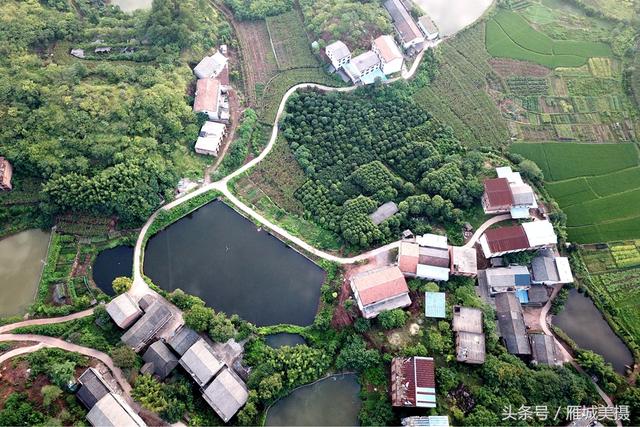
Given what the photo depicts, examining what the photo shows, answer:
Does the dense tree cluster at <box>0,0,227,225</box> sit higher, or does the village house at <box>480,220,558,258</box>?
the dense tree cluster at <box>0,0,227,225</box>

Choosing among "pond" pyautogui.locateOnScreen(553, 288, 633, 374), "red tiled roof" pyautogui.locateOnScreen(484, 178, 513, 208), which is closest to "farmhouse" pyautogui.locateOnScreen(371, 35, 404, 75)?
"red tiled roof" pyautogui.locateOnScreen(484, 178, 513, 208)

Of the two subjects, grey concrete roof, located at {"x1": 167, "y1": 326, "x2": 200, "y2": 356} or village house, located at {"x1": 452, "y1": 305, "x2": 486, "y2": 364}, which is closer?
village house, located at {"x1": 452, "y1": 305, "x2": 486, "y2": 364}

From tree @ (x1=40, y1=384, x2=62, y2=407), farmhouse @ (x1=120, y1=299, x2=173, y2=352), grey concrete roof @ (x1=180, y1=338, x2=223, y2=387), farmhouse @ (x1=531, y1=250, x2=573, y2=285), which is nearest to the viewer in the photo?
tree @ (x1=40, y1=384, x2=62, y2=407)

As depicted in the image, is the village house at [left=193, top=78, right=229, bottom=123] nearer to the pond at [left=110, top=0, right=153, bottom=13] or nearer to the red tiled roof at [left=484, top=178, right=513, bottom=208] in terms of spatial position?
the pond at [left=110, top=0, right=153, bottom=13]

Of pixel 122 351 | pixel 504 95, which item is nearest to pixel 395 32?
pixel 504 95

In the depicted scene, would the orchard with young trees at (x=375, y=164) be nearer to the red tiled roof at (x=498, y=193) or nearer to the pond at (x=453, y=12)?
the red tiled roof at (x=498, y=193)

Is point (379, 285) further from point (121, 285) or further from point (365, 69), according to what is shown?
point (365, 69)

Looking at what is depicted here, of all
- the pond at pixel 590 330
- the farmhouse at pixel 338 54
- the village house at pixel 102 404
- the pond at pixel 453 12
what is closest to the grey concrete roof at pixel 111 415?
the village house at pixel 102 404

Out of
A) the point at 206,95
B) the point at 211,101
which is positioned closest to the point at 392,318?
the point at 211,101

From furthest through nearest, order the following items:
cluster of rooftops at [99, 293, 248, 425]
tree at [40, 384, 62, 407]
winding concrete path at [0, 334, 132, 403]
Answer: winding concrete path at [0, 334, 132, 403], cluster of rooftops at [99, 293, 248, 425], tree at [40, 384, 62, 407]
